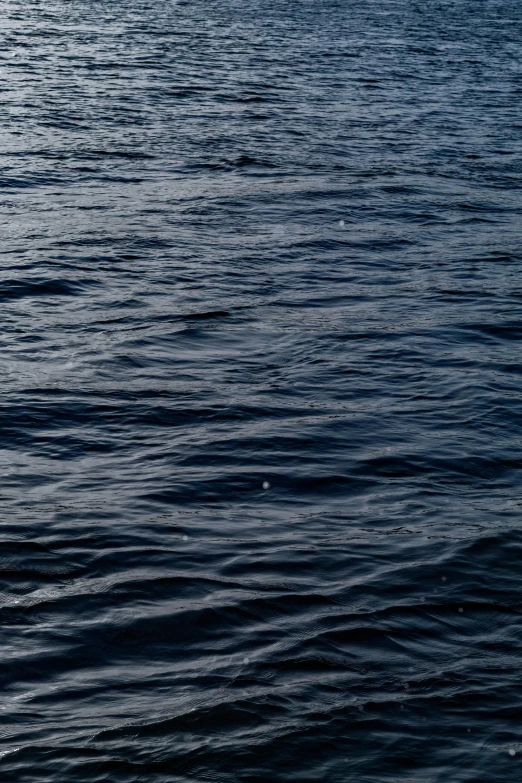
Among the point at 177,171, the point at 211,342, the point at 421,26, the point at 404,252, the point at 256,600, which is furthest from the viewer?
the point at 421,26

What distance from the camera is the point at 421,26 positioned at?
47.1 metres

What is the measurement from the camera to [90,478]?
9.27m

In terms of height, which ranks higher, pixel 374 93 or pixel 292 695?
pixel 374 93

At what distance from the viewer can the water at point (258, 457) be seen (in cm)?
637

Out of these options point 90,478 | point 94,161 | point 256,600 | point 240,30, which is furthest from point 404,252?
point 240,30

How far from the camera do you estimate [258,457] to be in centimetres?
988

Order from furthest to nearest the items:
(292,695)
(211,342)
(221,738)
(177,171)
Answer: (177,171), (211,342), (292,695), (221,738)

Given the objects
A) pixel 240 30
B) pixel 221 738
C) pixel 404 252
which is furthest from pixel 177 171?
pixel 240 30

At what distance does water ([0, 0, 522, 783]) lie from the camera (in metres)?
6.37

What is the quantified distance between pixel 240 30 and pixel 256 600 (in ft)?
122

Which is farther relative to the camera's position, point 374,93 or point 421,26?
point 421,26

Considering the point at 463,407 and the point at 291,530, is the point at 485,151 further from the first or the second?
the point at 291,530

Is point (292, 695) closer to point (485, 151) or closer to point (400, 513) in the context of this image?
point (400, 513)

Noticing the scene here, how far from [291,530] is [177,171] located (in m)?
13.2
